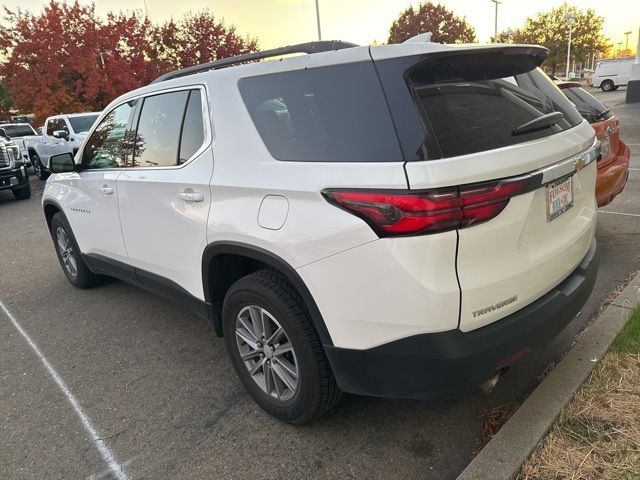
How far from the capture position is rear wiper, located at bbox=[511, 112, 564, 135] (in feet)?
7.07

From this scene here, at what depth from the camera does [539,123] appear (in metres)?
2.23

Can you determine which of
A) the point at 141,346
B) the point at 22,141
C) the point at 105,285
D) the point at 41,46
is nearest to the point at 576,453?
the point at 141,346

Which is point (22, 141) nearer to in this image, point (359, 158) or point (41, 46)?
point (41, 46)

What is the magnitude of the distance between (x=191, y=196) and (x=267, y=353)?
99cm

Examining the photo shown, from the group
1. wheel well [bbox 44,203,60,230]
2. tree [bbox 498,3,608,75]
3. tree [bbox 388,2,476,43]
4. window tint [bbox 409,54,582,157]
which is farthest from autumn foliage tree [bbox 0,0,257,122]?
tree [bbox 498,3,608,75]

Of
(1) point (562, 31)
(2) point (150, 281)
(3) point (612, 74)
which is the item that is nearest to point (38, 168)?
(2) point (150, 281)

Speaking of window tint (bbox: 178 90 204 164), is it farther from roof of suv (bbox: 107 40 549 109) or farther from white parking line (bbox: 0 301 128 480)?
white parking line (bbox: 0 301 128 480)

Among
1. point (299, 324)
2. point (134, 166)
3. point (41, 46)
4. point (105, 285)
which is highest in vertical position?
point (41, 46)

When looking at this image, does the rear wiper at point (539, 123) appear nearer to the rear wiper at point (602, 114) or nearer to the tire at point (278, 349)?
the tire at point (278, 349)

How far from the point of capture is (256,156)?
2.46 meters

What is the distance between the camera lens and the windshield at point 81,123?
13552mm

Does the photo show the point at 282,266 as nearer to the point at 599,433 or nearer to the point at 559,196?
the point at 559,196

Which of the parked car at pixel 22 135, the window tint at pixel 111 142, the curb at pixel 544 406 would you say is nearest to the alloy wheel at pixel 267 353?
the curb at pixel 544 406

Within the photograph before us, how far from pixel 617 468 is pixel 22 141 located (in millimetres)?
19033
